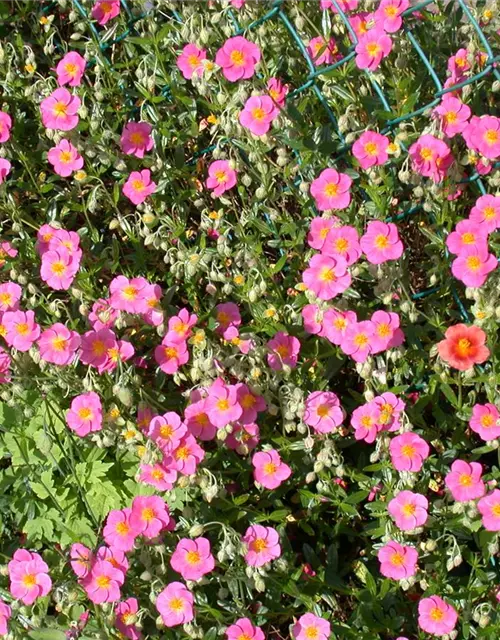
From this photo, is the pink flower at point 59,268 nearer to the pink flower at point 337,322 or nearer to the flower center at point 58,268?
the flower center at point 58,268

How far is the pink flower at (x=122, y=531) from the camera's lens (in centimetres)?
226

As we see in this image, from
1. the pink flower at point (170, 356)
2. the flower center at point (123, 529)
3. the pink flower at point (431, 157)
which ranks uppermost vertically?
the pink flower at point (431, 157)

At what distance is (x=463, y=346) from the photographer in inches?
87.2

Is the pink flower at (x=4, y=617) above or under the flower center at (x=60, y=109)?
under

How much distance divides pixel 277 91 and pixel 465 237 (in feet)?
2.29

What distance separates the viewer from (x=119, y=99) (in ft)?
10.5

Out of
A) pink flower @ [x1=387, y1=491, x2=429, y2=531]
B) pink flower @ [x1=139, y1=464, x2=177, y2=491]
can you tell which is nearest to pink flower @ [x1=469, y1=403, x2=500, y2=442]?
pink flower @ [x1=387, y1=491, x2=429, y2=531]

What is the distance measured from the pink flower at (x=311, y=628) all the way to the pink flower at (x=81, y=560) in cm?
56

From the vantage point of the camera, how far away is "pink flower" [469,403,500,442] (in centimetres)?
228

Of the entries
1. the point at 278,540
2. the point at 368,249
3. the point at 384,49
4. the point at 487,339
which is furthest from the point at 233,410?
the point at 384,49

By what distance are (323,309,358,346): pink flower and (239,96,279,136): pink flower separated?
0.51 metres

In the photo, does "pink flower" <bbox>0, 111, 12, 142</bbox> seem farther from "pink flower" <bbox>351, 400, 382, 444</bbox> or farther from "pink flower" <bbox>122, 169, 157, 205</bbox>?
"pink flower" <bbox>351, 400, 382, 444</bbox>

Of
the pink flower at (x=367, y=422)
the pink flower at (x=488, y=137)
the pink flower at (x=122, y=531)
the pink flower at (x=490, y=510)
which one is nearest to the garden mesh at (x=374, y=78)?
the pink flower at (x=488, y=137)

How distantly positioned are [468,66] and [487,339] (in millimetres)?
730
